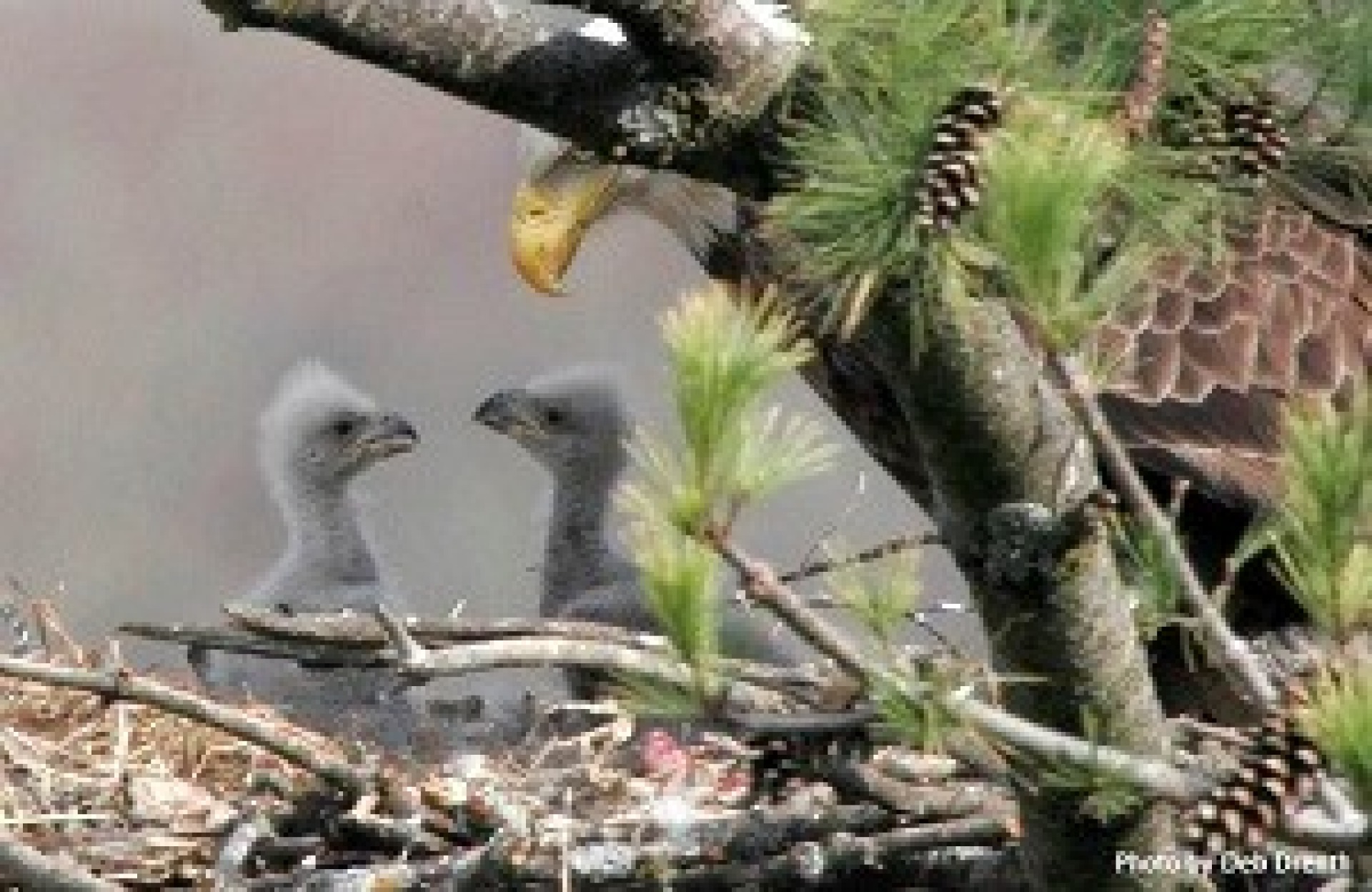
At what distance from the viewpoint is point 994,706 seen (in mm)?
2529

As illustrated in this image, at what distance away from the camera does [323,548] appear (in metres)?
5.14

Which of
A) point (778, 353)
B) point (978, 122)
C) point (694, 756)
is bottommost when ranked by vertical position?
point (694, 756)

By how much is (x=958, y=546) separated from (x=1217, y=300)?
4.99ft

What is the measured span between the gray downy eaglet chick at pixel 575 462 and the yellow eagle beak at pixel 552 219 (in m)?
0.96

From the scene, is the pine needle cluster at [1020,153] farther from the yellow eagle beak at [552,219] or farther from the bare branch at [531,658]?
the yellow eagle beak at [552,219]

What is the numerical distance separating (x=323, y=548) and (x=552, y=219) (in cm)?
121

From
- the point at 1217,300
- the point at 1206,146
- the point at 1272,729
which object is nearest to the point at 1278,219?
the point at 1217,300

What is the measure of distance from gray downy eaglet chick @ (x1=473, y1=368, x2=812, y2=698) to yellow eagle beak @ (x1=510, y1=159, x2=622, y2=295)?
3.14 ft

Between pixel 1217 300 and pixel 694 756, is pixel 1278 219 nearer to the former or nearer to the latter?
pixel 1217 300

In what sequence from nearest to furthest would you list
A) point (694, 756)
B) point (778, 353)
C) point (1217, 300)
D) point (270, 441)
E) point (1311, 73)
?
point (778, 353), point (1311, 73), point (1217, 300), point (694, 756), point (270, 441)

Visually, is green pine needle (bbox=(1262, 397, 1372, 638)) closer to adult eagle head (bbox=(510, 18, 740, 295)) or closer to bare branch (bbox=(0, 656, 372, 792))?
bare branch (bbox=(0, 656, 372, 792))

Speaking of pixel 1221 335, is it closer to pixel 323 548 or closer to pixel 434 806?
pixel 434 806

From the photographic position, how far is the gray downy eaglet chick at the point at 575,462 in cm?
502

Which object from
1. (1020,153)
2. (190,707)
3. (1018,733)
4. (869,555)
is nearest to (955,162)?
(1020,153)
